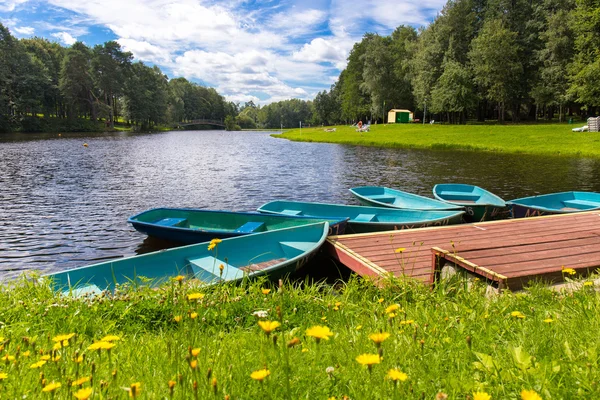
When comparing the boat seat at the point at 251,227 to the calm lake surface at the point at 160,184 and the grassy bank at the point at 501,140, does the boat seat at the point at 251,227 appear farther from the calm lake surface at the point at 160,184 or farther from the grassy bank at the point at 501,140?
the grassy bank at the point at 501,140

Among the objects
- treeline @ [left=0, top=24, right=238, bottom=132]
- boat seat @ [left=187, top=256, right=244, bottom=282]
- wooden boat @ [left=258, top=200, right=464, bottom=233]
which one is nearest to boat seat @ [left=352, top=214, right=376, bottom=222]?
wooden boat @ [left=258, top=200, right=464, bottom=233]

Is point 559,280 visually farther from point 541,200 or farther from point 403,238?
point 541,200

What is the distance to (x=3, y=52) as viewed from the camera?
6775cm

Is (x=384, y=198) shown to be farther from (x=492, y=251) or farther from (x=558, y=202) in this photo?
(x=492, y=251)

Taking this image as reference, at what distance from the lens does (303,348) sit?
2.73 metres

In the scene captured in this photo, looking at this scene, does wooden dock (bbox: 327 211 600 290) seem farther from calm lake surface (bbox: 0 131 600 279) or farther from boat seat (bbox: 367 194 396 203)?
calm lake surface (bbox: 0 131 600 279)

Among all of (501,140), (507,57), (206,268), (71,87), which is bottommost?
(206,268)

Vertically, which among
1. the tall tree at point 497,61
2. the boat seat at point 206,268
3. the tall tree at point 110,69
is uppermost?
the tall tree at point 110,69

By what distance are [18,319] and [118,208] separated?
1182 centimetres

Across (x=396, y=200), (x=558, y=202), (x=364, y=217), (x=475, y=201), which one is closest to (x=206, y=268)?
(x=364, y=217)

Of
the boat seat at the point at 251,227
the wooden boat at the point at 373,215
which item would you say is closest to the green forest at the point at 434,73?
the wooden boat at the point at 373,215

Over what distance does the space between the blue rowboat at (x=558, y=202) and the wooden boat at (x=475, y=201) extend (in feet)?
1.31

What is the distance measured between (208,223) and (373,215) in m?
4.69

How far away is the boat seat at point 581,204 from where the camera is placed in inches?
496
